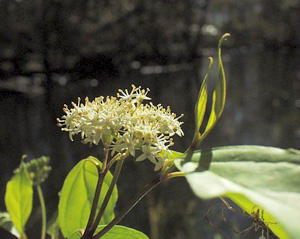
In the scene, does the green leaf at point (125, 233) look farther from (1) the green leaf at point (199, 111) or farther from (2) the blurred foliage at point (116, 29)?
(2) the blurred foliage at point (116, 29)

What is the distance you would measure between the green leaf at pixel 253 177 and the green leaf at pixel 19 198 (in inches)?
8.5

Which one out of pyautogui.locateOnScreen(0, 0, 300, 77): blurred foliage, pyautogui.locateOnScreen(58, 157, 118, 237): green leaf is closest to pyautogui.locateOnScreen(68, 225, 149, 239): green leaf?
pyautogui.locateOnScreen(58, 157, 118, 237): green leaf

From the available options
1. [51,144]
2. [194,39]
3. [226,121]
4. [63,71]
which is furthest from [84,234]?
[194,39]

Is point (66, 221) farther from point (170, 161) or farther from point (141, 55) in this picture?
point (141, 55)

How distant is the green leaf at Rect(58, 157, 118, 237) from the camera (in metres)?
0.30

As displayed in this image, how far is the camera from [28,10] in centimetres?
203

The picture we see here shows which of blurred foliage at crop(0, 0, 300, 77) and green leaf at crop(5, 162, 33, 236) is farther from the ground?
blurred foliage at crop(0, 0, 300, 77)

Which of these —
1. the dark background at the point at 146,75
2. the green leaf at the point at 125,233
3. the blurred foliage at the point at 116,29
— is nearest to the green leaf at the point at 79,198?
the green leaf at the point at 125,233

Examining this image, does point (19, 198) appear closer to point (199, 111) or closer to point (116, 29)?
point (199, 111)

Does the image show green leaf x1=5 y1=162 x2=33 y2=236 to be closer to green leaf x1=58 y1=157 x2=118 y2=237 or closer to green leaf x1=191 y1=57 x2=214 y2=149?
green leaf x1=58 y1=157 x2=118 y2=237

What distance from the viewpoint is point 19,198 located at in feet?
1.22

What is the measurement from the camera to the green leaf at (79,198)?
30 cm

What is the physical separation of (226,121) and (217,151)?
1365 mm

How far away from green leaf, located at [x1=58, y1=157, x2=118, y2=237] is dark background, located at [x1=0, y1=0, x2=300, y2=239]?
0.48m
